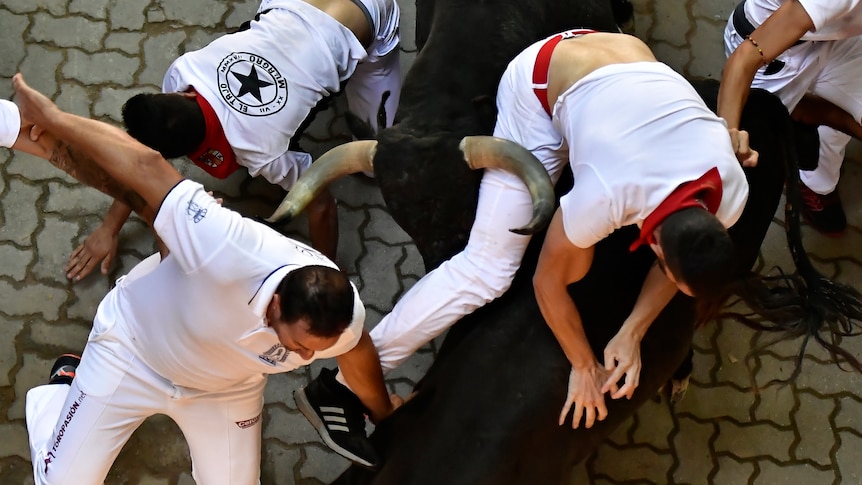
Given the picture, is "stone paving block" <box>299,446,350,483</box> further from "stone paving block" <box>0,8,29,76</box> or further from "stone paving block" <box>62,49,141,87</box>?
"stone paving block" <box>0,8,29,76</box>

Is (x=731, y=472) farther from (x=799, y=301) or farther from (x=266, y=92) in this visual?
(x=266, y=92)

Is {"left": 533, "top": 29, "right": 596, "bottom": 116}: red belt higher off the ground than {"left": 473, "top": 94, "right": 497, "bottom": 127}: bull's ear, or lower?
higher

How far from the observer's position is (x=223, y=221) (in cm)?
280

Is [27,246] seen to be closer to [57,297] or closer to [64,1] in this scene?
[57,297]

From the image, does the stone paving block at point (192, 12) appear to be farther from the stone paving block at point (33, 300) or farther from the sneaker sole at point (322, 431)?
the sneaker sole at point (322, 431)

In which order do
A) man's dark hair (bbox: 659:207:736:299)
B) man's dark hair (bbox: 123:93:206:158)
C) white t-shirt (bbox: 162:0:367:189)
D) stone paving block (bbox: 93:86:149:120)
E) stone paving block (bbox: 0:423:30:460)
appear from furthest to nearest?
stone paving block (bbox: 93:86:149:120) < stone paving block (bbox: 0:423:30:460) < white t-shirt (bbox: 162:0:367:189) < man's dark hair (bbox: 123:93:206:158) < man's dark hair (bbox: 659:207:736:299)

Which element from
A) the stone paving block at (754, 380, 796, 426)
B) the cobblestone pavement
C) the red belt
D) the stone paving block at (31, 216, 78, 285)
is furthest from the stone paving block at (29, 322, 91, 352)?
the stone paving block at (754, 380, 796, 426)

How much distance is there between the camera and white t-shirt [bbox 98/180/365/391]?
9.09ft

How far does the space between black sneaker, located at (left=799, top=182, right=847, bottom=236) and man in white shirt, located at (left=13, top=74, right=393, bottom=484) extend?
237 centimetres

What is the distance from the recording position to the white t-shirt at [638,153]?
252 cm

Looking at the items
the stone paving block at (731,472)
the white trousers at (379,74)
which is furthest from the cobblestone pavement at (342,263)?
the white trousers at (379,74)

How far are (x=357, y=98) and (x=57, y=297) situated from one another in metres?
1.74

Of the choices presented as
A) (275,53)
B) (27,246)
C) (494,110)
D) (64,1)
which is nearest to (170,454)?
(27,246)

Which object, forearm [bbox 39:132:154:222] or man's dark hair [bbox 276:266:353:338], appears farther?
forearm [bbox 39:132:154:222]
